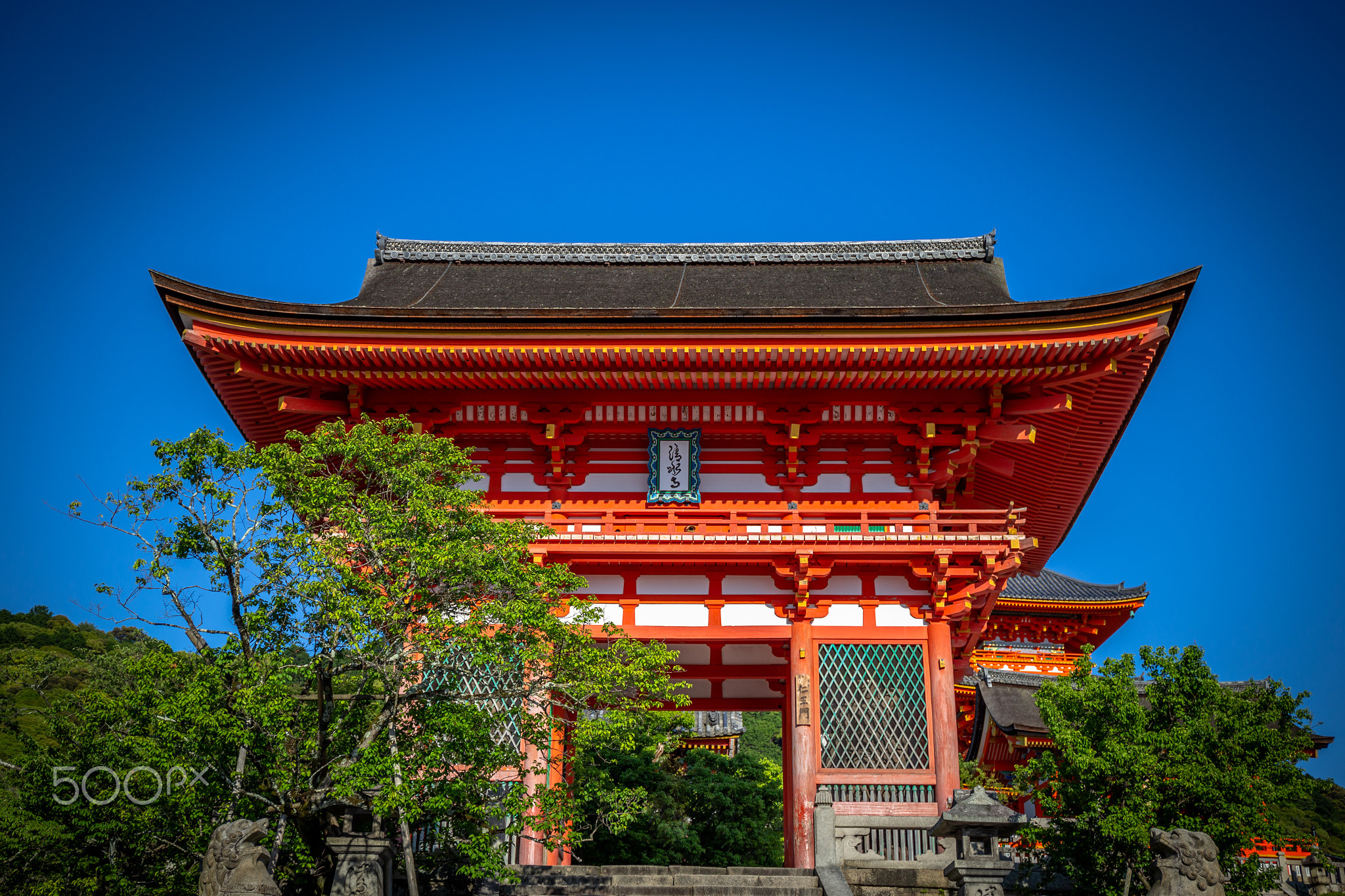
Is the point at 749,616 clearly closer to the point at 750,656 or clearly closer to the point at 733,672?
the point at 750,656

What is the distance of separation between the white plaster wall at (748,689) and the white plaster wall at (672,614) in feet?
13.2

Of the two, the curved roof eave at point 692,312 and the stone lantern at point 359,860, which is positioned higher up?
the curved roof eave at point 692,312

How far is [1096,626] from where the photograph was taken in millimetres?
27172

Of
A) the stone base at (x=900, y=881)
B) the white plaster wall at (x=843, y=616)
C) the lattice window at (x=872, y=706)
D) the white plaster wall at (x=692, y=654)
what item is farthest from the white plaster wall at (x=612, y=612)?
the stone base at (x=900, y=881)

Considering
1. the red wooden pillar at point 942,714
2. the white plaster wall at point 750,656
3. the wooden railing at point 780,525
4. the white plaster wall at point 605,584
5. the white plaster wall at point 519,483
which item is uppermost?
the white plaster wall at point 519,483

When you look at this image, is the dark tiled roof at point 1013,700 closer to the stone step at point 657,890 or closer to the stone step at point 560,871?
the stone step at point 657,890

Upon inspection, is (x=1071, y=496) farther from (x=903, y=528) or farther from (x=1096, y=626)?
(x=1096, y=626)

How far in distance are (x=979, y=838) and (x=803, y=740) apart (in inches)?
146

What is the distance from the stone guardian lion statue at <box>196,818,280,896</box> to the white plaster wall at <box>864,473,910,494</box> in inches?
398

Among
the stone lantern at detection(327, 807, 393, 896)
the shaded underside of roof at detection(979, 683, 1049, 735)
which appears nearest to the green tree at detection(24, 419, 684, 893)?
the stone lantern at detection(327, 807, 393, 896)

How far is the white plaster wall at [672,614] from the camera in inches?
583

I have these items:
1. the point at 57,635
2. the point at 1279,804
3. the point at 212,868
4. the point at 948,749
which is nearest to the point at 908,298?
the point at 948,749

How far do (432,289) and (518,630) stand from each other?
10.3 meters

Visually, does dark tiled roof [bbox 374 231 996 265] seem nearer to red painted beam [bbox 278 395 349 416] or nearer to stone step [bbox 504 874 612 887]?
red painted beam [bbox 278 395 349 416]
